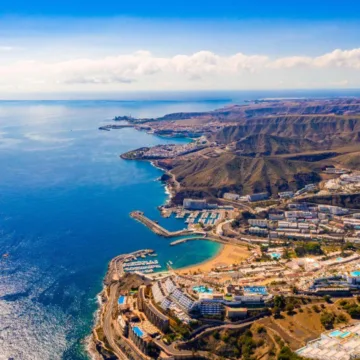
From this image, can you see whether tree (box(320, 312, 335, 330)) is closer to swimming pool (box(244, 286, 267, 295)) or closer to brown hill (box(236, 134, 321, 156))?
swimming pool (box(244, 286, 267, 295))

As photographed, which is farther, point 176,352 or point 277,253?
point 277,253

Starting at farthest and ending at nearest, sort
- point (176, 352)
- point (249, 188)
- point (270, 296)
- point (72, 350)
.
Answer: point (249, 188), point (270, 296), point (72, 350), point (176, 352)

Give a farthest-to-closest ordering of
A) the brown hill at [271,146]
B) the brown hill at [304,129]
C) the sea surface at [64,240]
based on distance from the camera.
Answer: the brown hill at [304,129] < the brown hill at [271,146] < the sea surface at [64,240]

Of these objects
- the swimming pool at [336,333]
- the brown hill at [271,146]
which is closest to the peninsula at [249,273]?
the swimming pool at [336,333]

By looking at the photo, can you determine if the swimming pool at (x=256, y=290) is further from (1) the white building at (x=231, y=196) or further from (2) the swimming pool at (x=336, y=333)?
(1) the white building at (x=231, y=196)

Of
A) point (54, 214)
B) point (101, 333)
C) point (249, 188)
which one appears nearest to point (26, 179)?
point (54, 214)

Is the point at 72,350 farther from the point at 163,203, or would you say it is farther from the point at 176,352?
the point at 163,203
